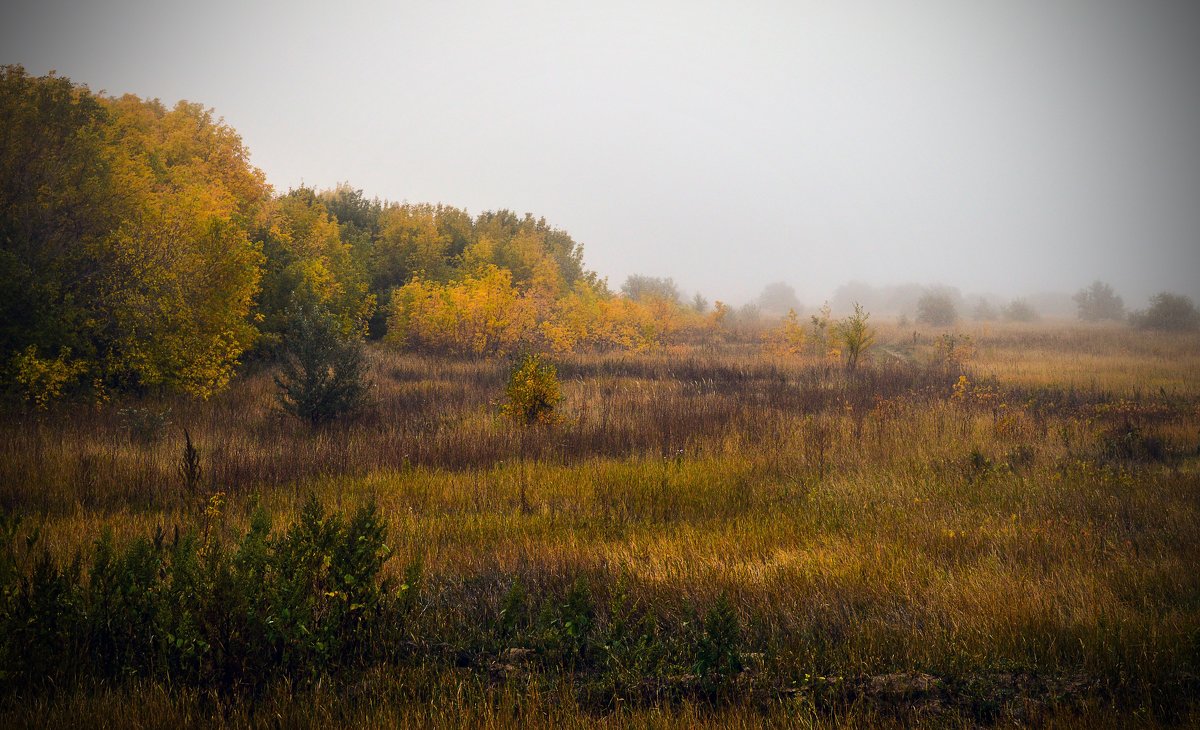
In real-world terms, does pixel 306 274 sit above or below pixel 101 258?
above

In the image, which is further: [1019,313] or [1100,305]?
[1019,313]

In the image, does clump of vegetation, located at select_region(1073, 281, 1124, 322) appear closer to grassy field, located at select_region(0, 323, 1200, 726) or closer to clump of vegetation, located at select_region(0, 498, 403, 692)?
grassy field, located at select_region(0, 323, 1200, 726)

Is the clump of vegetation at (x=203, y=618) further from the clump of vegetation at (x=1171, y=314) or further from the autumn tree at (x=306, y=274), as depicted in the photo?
the clump of vegetation at (x=1171, y=314)

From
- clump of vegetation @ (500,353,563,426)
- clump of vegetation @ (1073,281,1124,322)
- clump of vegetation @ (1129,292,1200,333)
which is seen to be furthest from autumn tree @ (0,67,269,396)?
clump of vegetation @ (1073,281,1124,322)

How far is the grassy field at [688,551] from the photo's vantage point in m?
3.28

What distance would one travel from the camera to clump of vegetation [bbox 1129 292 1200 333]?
32.1m

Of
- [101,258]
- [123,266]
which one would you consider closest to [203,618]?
[123,266]

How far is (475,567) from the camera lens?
17.0 feet

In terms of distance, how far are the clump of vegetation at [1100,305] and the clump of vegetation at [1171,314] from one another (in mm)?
14890

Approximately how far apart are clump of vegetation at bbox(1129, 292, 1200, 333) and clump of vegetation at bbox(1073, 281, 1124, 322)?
1489 centimetres

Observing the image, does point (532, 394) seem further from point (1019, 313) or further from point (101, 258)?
point (1019, 313)

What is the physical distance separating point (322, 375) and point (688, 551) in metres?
9.18

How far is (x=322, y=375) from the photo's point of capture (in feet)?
38.2

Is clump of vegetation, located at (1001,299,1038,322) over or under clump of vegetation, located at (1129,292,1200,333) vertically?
over
